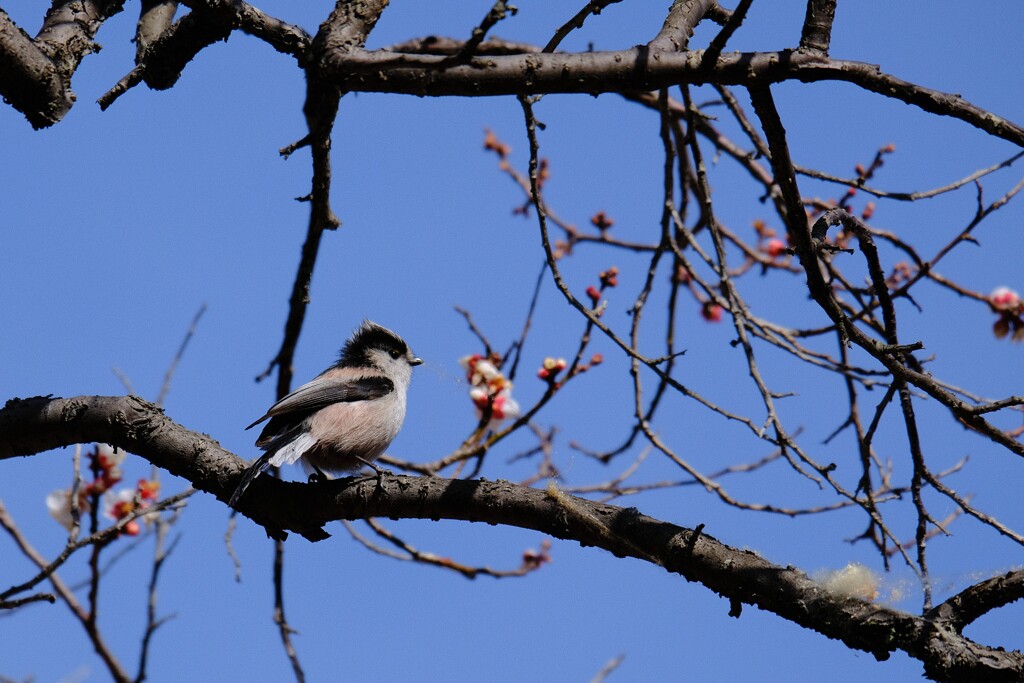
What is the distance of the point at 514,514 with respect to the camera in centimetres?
260

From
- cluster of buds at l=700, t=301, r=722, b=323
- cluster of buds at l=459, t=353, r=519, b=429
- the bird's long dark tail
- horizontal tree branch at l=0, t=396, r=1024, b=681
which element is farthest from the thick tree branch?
cluster of buds at l=700, t=301, r=722, b=323

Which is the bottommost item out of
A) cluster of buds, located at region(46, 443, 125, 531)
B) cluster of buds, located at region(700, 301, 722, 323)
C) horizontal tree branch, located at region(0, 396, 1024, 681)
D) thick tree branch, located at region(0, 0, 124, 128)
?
horizontal tree branch, located at region(0, 396, 1024, 681)

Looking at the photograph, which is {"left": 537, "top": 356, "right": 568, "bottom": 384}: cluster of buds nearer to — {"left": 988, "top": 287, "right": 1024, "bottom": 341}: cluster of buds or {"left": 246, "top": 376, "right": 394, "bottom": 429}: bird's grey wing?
{"left": 246, "top": 376, "right": 394, "bottom": 429}: bird's grey wing

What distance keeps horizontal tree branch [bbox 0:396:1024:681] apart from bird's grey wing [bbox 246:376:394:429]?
701 mm

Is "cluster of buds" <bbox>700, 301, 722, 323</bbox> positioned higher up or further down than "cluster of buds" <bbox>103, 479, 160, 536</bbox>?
higher up

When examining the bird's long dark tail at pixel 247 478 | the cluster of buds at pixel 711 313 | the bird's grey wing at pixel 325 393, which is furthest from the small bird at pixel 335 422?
the cluster of buds at pixel 711 313

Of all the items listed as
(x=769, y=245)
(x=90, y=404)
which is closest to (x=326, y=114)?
(x=90, y=404)

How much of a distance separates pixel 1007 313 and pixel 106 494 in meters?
4.20

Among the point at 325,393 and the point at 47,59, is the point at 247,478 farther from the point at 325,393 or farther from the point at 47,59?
the point at 47,59

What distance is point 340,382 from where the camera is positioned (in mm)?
4121

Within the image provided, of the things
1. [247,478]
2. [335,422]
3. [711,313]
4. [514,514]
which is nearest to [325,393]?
[335,422]

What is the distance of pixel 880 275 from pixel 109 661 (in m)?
3.14

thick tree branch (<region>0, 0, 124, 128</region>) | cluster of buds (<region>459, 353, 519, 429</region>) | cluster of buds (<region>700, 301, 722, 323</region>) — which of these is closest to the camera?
thick tree branch (<region>0, 0, 124, 128</region>)

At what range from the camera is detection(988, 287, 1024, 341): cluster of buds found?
4.43 m
